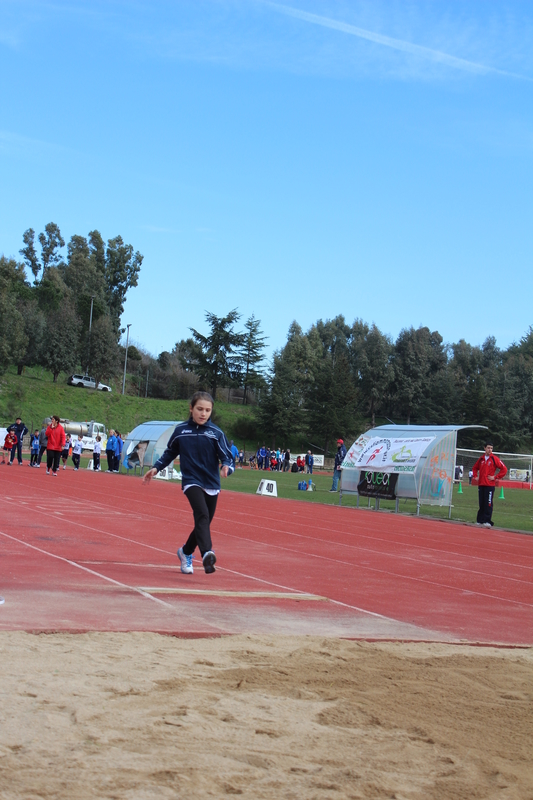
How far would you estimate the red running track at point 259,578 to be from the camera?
6.41m

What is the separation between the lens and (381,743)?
12.1 feet

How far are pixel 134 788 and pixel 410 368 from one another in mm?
95399

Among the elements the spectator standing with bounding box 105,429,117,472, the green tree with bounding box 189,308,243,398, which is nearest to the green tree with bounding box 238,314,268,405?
the green tree with bounding box 189,308,243,398

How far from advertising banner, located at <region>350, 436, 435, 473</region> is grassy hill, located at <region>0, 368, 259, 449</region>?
1607 inches

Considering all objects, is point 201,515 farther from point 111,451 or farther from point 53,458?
point 111,451

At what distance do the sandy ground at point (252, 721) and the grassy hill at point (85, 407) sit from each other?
185 feet

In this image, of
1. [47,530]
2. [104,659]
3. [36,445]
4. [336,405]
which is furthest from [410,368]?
[104,659]

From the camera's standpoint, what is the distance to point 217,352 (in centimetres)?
8862

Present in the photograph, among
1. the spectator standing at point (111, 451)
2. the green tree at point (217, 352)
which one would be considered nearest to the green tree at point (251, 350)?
the green tree at point (217, 352)

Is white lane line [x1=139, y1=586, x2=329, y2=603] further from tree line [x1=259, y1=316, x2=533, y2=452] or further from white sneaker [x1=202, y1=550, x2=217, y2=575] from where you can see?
tree line [x1=259, y1=316, x2=533, y2=452]

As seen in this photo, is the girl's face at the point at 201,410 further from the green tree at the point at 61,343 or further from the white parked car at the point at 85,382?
the green tree at the point at 61,343

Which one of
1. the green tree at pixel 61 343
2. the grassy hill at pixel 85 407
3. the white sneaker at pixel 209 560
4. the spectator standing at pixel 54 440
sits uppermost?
the green tree at pixel 61 343

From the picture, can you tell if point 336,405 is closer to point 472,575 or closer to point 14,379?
point 14,379

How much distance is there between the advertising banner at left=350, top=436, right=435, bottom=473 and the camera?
71.3 feet
